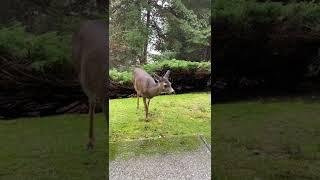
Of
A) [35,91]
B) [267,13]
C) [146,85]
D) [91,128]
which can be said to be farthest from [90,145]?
[267,13]

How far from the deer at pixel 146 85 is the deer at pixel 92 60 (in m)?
0.76

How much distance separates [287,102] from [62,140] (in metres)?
2.05

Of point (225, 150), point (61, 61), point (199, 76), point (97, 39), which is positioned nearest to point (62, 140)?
point (61, 61)

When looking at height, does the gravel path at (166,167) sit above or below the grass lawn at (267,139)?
below

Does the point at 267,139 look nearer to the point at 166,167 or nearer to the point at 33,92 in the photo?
the point at 166,167

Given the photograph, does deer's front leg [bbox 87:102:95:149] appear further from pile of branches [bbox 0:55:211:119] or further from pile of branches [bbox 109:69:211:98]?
pile of branches [bbox 109:69:211:98]

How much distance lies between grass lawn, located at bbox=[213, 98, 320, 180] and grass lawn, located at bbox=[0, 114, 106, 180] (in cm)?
113

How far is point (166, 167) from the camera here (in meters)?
4.48

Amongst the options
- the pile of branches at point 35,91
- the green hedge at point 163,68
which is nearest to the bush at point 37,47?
the pile of branches at point 35,91

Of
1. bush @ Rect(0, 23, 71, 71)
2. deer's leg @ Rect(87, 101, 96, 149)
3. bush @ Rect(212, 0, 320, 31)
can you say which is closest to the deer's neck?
deer's leg @ Rect(87, 101, 96, 149)

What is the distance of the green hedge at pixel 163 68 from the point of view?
4715 mm

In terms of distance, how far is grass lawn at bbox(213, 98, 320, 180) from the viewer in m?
3.96

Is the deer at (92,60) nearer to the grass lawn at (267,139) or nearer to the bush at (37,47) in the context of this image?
the bush at (37,47)

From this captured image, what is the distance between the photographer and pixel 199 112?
4.81 m
